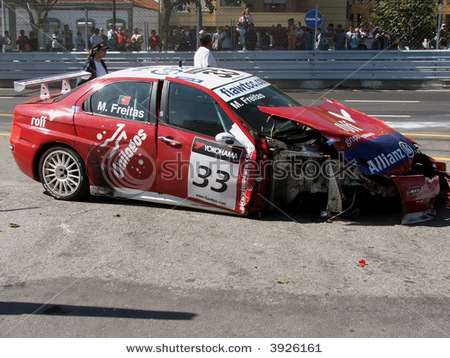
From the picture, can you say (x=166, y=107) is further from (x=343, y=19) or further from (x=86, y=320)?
(x=343, y=19)

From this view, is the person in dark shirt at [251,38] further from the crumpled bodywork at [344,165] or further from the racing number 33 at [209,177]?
the racing number 33 at [209,177]

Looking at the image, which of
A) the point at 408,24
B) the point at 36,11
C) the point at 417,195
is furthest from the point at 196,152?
the point at 36,11

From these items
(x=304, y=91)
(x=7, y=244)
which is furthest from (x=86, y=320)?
(x=304, y=91)

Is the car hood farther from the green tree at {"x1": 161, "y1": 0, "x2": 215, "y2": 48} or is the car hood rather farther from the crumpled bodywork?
the green tree at {"x1": 161, "y1": 0, "x2": 215, "y2": 48}

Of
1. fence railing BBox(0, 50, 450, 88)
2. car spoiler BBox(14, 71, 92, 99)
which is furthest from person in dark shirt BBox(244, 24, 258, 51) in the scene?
car spoiler BBox(14, 71, 92, 99)

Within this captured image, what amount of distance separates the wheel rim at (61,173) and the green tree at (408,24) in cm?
1371

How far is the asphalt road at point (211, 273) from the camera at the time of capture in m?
3.54

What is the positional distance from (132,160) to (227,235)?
1.41 metres

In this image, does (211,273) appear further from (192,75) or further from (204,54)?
(204,54)

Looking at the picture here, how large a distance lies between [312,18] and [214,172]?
13.0 meters

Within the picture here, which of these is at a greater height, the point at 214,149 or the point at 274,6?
the point at 274,6

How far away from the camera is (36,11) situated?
18.5 m

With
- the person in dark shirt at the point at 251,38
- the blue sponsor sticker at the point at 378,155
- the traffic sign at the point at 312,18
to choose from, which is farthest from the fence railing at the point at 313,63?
the blue sponsor sticker at the point at 378,155

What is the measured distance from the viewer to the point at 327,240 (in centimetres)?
489
